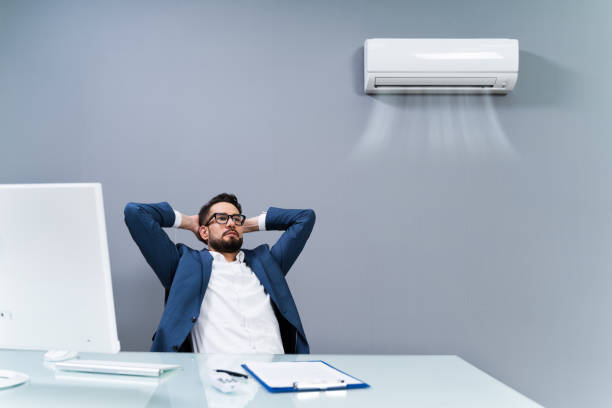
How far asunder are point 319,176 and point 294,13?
0.95 m

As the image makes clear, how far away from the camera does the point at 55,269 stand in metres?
1.12

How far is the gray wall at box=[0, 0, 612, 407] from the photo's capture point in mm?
2799

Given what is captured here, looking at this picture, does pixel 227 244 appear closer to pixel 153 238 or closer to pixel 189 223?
pixel 189 223

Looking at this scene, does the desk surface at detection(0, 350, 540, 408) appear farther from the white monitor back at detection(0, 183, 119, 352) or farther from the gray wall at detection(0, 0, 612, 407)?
the gray wall at detection(0, 0, 612, 407)

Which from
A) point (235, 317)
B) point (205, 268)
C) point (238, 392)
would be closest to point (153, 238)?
point (205, 268)

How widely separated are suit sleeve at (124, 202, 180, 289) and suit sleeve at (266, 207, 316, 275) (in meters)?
0.48

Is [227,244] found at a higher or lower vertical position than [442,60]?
lower

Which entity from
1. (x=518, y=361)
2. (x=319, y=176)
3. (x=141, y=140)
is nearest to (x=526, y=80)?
(x=319, y=176)

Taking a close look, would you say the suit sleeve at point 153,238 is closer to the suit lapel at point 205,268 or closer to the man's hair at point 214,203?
the suit lapel at point 205,268

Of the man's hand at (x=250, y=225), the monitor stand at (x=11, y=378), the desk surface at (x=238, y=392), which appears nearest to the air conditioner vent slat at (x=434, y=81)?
the man's hand at (x=250, y=225)

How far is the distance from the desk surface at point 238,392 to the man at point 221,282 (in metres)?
0.57

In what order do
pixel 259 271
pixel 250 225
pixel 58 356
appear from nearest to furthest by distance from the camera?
1. pixel 58 356
2. pixel 259 271
3. pixel 250 225

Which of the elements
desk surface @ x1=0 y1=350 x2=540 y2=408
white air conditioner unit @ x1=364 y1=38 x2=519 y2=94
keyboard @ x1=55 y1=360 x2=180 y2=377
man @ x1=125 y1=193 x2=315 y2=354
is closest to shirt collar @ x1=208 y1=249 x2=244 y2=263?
man @ x1=125 y1=193 x2=315 y2=354

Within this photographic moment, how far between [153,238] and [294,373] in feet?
3.50
